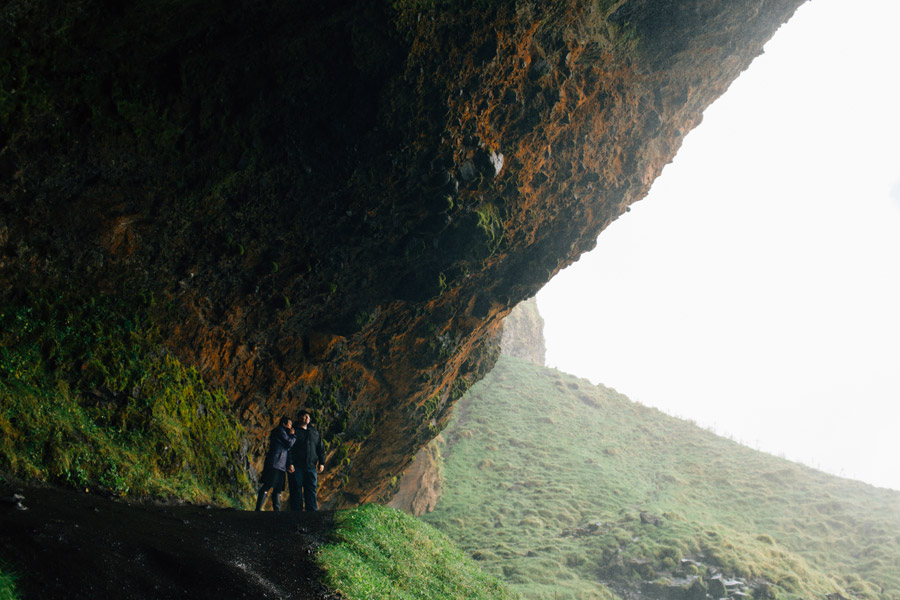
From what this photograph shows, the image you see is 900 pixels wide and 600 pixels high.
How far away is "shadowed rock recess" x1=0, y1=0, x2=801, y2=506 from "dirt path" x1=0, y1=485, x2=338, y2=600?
4358 millimetres

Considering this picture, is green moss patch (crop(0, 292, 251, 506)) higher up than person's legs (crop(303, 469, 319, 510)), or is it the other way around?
green moss patch (crop(0, 292, 251, 506))

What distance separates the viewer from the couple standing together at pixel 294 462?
12.0 m

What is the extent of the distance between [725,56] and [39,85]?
59.2 ft

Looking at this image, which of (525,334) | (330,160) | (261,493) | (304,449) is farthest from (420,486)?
(525,334)

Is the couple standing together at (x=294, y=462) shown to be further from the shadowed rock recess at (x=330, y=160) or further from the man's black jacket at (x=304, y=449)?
the shadowed rock recess at (x=330, y=160)

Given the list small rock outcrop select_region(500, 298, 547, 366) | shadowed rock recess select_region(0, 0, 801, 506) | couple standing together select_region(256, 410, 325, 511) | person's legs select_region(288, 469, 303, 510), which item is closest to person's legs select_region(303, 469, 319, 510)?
couple standing together select_region(256, 410, 325, 511)

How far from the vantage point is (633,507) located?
36188 mm

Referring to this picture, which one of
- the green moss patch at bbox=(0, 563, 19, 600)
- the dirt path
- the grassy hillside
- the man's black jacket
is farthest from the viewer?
the grassy hillside

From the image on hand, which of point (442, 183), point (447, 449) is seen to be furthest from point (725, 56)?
point (447, 449)

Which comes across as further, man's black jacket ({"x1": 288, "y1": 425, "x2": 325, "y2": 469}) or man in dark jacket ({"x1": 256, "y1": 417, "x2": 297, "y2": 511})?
man's black jacket ({"x1": 288, "y1": 425, "x2": 325, "y2": 469})

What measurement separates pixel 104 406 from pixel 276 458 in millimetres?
3682

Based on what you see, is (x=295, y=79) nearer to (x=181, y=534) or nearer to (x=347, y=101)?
(x=347, y=101)

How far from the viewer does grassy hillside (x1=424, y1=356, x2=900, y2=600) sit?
26.0m

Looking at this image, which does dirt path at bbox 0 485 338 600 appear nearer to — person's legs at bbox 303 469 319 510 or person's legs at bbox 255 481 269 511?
person's legs at bbox 255 481 269 511
